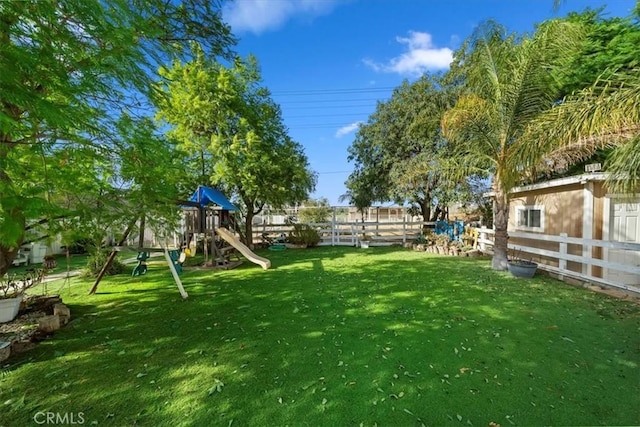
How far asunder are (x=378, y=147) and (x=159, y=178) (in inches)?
433

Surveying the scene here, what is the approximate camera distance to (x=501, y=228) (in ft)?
23.3

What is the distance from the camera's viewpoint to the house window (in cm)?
798

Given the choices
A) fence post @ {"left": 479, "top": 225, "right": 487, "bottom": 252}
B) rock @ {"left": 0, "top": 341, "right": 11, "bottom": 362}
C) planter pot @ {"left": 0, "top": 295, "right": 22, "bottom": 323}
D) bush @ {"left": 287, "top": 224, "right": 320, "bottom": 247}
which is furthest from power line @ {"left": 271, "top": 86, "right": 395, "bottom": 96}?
rock @ {"left": 0, "top": 341, "right": 11, "bottom": 362}

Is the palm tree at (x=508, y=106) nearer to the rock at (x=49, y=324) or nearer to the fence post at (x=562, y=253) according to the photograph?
the fence post at (x=562, y=253)

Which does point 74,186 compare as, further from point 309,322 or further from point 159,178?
point 309,322

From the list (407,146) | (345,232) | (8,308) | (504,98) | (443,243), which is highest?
(407,146)

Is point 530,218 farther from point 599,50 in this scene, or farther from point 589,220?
point 599,50

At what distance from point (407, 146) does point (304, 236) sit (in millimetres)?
5909

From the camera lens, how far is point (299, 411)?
2.13 m

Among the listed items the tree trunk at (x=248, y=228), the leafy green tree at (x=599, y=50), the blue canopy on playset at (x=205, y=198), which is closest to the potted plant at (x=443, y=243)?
the leafy green tree at (x=599, y=50)

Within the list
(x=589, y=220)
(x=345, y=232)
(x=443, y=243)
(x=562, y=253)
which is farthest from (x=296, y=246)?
(x=589, y=220)

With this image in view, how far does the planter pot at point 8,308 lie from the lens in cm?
384

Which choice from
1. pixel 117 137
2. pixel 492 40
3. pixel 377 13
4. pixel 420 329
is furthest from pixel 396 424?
pixel 377 13

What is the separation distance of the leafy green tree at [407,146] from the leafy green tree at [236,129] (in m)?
4.30
